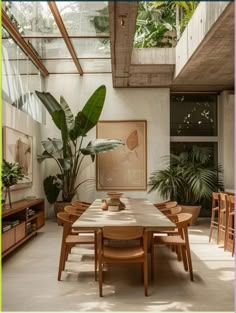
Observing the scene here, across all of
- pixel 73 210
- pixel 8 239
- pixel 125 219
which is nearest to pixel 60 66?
pixel 73 210

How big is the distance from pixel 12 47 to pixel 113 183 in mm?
4168

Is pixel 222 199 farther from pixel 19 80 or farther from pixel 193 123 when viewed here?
pixel 19 80

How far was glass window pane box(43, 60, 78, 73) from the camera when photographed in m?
9.08

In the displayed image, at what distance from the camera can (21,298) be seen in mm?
3732

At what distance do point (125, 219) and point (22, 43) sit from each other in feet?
15.1

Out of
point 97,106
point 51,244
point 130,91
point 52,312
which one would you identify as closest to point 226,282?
point 52,312

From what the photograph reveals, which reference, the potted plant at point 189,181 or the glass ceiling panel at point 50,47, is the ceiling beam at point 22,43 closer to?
the glass ceiling panel at point 50,47

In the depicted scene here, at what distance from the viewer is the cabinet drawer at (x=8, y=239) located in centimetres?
530

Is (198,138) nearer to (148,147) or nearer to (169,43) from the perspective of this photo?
→ (148,147)

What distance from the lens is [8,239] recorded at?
5508 millimetres

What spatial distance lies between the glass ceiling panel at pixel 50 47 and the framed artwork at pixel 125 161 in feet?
6.89

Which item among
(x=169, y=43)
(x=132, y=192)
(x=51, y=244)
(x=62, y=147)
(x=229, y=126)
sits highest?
(x=169, y=43)

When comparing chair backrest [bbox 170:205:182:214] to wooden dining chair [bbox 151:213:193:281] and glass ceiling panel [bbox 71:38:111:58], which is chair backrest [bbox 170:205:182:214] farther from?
glass ceiling panel [bbox 71:38:111:58]

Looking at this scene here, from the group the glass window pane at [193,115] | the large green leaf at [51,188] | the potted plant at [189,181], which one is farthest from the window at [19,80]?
the glass window pane at [193,115]
